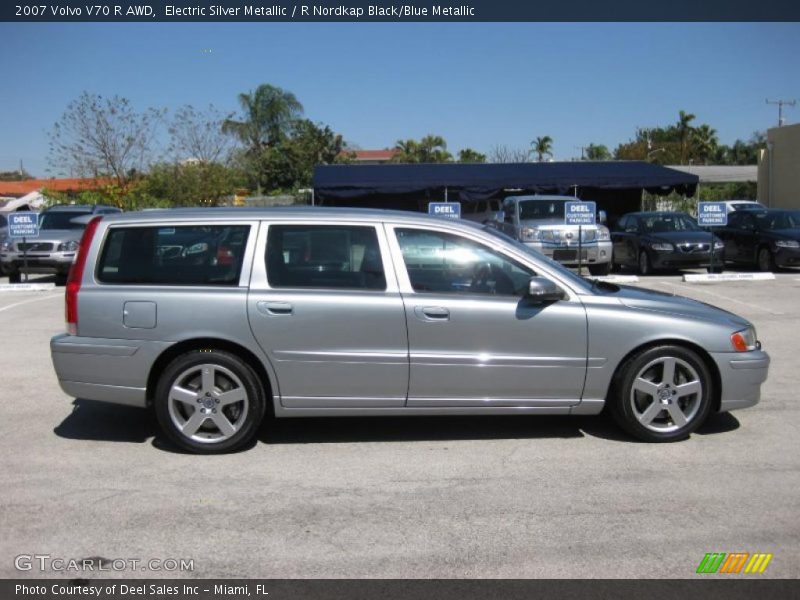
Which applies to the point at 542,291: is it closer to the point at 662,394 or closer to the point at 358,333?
the point at 662,394

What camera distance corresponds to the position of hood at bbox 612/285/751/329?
5.63 m

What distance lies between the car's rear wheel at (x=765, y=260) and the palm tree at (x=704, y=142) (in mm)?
50625

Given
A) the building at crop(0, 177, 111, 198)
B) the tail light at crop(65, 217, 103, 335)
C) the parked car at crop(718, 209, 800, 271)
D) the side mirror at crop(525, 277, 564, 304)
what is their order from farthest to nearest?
1. the building at crop(0, 177, 111, 198)
2. the parked car at crop(718, 209, 800, 271)
3. the tail light at crop(65, 217, 103, 335)
4. the side mirror at crop(525, 277, 564, 304)

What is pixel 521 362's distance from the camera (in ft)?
18.0

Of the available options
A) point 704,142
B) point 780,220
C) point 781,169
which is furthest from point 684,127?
point 780,220

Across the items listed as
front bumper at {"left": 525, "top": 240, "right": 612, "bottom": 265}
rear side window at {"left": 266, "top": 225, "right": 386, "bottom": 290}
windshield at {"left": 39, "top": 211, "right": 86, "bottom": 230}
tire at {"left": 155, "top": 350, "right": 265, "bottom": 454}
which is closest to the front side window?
rear side window at {"left": 266, "top": 225, "right": 386, "bottom": 290}

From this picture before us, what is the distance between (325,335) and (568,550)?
7.13ft

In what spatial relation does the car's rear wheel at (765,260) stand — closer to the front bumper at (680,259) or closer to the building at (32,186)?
the front bumper at (680,259)

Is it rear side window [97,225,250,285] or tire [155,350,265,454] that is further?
rear side window [97,225,250,285]

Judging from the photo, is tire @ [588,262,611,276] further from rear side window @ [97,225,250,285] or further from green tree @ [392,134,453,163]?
green tree @ [392,134,453,163]

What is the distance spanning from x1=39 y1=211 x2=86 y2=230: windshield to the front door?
1519cm

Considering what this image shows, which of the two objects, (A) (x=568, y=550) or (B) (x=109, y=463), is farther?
(B) (x=109, y=463)

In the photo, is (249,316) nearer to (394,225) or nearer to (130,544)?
(394,225)
